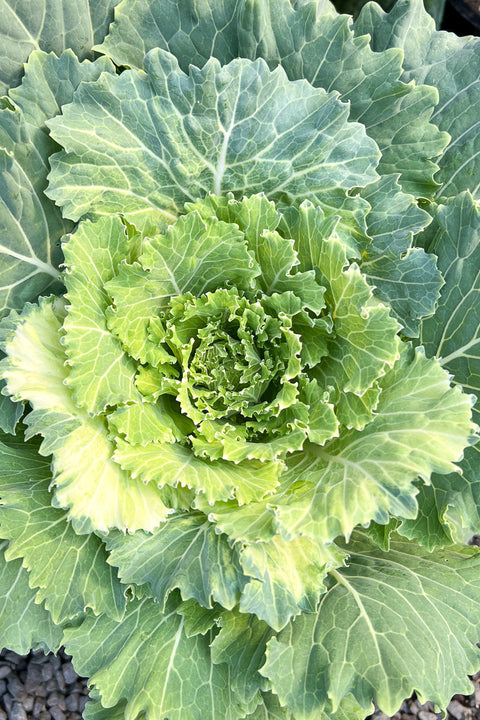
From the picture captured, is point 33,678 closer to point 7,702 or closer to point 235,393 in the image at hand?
point 7,702

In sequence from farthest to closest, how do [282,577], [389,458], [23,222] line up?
[23,222], [282,577], [389,458]

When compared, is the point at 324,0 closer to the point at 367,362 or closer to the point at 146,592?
the point at 367,362

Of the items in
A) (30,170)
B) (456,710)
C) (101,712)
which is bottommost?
(456,710)

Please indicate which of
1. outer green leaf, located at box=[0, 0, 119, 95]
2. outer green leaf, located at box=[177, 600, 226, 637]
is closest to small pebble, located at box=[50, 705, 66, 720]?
outer green leaf, located at box=[177, 600, 226, 637]

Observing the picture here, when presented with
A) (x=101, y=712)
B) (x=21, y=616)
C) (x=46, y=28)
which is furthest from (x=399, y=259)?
(x=101, y=712)

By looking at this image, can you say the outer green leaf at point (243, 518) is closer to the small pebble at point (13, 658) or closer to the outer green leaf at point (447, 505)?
the outer green leaf at point (447, 505)

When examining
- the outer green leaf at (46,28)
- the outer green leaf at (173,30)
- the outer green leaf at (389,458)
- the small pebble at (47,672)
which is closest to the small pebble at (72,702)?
the small pebble at (47,672)

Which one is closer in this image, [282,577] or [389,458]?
[389,458]

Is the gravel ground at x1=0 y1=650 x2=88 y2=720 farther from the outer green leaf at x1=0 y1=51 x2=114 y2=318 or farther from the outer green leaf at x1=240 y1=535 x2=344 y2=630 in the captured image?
the outer green leaf at x1=0 y1=51 x2=114 y2=318
